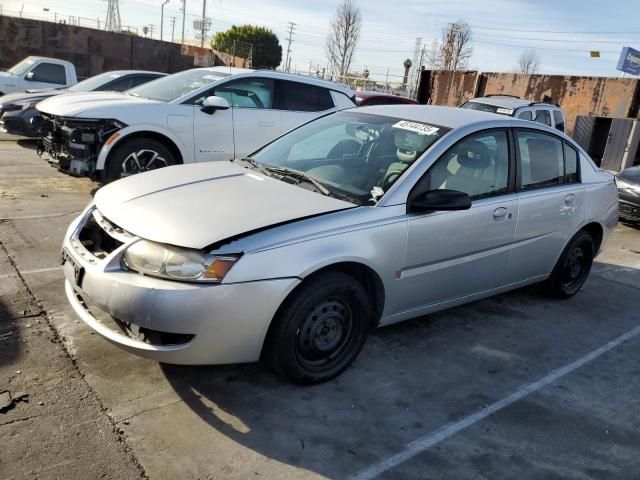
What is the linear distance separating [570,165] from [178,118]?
4.47 metres

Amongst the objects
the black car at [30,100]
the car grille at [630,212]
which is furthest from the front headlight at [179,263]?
the black car at [30,100]

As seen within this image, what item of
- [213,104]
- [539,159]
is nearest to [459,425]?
[539,159]

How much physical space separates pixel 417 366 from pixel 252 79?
5.09 metres

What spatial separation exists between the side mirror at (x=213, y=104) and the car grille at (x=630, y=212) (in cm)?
609

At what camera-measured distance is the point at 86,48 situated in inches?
991

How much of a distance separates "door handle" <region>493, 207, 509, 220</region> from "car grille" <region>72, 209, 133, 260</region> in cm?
248

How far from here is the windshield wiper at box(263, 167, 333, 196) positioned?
3.55 meters

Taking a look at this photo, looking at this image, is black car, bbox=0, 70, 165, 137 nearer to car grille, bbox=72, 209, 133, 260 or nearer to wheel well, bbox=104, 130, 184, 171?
wheel well, bbox=104, 130, 184, 171

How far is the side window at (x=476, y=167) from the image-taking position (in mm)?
3748

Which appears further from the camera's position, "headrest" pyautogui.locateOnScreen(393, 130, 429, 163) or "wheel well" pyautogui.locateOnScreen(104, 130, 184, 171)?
"wheel well" pyautogui.locateOnScreen(104, 130, 184, 171)

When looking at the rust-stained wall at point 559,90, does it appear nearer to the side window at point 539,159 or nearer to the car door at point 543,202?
the car door at point 543,202

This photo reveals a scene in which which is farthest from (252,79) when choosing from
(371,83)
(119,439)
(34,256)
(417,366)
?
(371,83)

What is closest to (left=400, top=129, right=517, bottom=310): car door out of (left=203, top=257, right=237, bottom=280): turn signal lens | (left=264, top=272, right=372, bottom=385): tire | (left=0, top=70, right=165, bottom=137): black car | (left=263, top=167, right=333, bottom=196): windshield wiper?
(left=264, top=272, right=372, bottom=385): tire

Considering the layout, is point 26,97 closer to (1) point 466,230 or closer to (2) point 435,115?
(2) point 435,115
